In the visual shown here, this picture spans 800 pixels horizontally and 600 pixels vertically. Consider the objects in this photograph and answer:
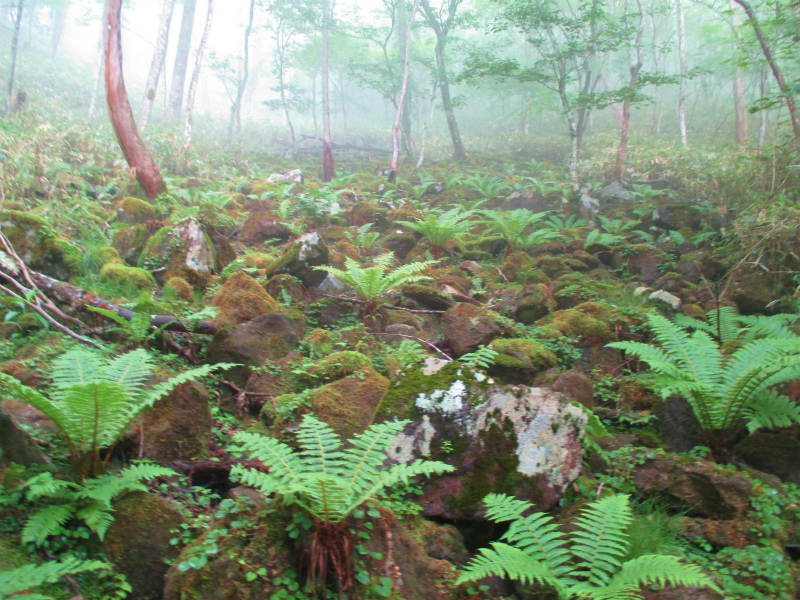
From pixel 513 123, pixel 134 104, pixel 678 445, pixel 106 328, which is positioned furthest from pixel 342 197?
pixel 513 123

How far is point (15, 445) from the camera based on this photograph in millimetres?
2484

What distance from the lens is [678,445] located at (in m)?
3.93

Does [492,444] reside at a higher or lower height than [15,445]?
lower

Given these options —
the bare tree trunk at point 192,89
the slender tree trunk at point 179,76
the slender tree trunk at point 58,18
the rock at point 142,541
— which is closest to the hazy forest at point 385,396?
the rock at point 142,541

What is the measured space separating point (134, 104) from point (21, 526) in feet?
85.1

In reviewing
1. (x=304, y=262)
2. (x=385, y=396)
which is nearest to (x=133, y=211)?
(x=304, y=262)

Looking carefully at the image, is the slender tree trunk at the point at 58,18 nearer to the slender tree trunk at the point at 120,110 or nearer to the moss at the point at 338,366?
the slender tree trunk at the point at 120,110

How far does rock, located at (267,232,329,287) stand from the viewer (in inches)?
251

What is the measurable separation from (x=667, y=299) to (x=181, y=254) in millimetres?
6570

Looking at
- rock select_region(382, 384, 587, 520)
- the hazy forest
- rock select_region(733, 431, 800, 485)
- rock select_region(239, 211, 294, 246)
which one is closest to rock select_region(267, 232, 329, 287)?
the hazy forest

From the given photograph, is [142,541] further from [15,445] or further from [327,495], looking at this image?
[327,495]

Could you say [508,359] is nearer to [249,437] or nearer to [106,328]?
[249,437]

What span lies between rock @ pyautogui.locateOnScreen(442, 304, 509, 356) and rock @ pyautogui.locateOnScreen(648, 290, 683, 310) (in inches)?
102

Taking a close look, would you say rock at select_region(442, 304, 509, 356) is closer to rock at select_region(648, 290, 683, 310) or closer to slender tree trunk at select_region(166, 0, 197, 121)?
rock at select_region(648, 290, 683, 310)
